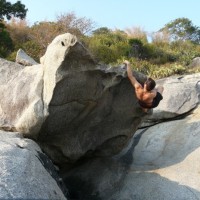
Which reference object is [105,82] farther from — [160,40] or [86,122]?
[160,40]

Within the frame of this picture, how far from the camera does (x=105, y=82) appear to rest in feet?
28.2

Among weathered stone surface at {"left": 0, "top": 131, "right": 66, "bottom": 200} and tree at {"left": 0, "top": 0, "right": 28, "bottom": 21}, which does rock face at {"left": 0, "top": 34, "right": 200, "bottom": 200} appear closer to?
weathered stone surface at {"left": 0, "top": 131, "right": 66, "bottom": 200}

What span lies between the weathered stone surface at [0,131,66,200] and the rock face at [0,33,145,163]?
38.6 inches

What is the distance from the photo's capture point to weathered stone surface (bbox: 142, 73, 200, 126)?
11.7 meters

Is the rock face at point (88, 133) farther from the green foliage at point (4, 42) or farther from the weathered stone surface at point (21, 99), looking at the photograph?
the green foliage at point (4, 42)

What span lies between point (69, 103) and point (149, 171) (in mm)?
2245

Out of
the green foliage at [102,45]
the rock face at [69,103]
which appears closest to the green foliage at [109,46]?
the green foliage at [102,45]

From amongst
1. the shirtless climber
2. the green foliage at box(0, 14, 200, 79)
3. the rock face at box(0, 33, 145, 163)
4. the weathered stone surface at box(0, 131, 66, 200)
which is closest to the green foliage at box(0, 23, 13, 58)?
the green foliage at box(0, 14, 200, 79)

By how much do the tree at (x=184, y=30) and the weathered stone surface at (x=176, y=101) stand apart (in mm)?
28886

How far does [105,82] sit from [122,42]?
17.5 m

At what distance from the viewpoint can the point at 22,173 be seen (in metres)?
6.01

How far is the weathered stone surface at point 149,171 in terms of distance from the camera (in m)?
8.52

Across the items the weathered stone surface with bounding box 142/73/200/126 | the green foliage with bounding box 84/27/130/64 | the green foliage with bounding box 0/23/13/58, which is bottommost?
the green foliage with bounding box 84/27/130/64

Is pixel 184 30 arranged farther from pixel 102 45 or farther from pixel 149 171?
pixel 149 171
